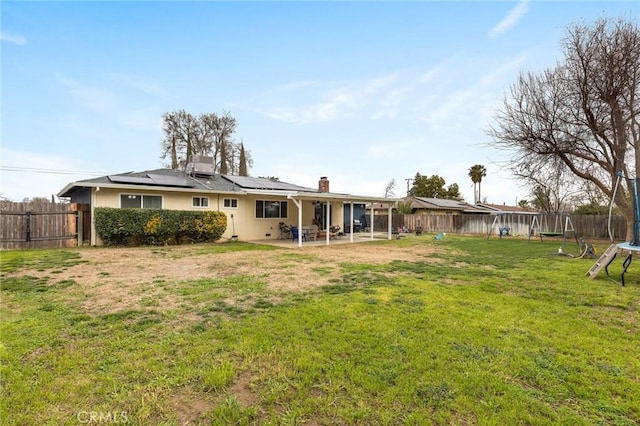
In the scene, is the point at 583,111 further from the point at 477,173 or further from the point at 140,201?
the point at 477,173

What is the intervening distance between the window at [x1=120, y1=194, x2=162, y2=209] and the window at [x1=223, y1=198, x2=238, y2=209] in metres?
2.74

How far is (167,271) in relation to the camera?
23.9 feet

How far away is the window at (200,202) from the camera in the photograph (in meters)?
14.0

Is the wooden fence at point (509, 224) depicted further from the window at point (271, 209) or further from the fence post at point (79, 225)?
the fence post at point (79, 225)

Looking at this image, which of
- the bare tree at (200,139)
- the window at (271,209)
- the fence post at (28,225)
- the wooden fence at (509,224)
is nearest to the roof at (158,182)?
the window at (271,209)

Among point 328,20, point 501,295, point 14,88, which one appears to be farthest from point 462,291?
point 14,88

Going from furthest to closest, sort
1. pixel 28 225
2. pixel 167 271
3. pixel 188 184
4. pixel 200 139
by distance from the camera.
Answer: pixel 200 139 → pixel 188 184 → pixel 28 225 → pixel 167 271

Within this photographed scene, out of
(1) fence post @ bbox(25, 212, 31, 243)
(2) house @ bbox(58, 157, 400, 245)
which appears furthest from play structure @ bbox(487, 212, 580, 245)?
(1) fence post @ bbox(25, 212, 31, 243)

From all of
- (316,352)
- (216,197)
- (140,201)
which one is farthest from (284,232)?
(316,352)

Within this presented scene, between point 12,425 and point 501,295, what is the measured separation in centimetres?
611

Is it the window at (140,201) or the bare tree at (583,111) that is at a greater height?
the bare tree at (583,111)

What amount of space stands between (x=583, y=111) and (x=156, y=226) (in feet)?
56.9

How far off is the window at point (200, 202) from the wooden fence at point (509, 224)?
48.4 feet

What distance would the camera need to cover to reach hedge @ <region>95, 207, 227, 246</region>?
1130 cm
